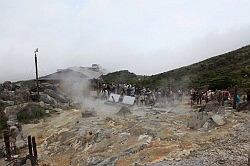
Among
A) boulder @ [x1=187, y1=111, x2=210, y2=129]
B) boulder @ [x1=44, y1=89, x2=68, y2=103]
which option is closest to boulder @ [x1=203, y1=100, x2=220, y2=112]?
boulder @ [x1=187, y1=111, x2=210, y2=129]

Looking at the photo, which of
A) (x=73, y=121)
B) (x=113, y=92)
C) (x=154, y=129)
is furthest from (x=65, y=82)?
(x=154, y=129)

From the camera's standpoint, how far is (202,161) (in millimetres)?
13133

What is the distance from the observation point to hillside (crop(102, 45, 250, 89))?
43375 mm

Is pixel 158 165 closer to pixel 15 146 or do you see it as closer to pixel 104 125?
pixel 104 125

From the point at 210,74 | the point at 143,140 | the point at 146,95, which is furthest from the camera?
the point at 210,74

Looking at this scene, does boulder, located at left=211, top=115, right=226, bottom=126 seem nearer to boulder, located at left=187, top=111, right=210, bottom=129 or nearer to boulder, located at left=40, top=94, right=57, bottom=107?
boulder, located at left=187, top=111, right=210, bottom=129

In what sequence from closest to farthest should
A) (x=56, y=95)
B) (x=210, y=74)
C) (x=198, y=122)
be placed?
1. (x=198, y=122)
2. (x=56, y=95)
3. (x=210, y=74)

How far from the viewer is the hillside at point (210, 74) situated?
4338cm

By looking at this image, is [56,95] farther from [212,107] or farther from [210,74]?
[210,74]

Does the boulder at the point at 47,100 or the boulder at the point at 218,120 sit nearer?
the boulder at the point at 218,120

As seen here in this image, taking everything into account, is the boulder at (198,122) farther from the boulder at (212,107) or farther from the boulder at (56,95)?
the boulder at (56,95)

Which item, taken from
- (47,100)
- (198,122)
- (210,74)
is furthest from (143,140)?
(210,74)

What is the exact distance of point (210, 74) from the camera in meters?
50.4

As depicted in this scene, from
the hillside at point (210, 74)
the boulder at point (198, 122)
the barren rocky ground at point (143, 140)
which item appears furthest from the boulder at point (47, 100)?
the hillside at point (210, 74)
